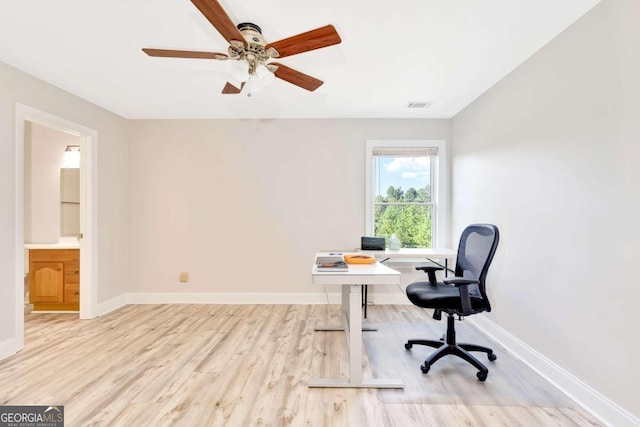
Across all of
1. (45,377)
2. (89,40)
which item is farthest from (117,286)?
(89,40)

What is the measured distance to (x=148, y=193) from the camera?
12.9 ft

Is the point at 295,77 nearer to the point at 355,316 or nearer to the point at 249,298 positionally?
the point at 355,316

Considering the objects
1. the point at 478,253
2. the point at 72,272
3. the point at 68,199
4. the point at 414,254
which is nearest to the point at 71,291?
the point at 72,272

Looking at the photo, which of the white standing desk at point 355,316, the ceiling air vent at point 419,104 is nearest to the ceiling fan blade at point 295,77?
the white standing desk at point 355,316

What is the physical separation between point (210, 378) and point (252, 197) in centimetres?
229

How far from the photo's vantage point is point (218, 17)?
57.3 inches

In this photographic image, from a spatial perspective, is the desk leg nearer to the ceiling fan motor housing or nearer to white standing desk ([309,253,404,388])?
white standing desk ([309,253,404,388])

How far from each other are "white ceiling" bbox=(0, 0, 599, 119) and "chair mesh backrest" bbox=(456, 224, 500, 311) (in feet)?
4.73

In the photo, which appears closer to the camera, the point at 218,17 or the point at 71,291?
the point at 218,17

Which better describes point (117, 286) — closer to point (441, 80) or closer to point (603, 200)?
point (441, 80)

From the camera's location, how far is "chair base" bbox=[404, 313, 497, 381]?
2098 mm

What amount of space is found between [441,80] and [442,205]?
5.56 feet

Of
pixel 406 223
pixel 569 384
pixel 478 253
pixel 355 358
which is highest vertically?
pixel 406 223

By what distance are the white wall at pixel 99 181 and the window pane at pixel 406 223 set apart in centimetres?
348
